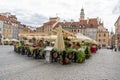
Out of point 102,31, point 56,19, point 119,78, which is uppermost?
point 56,19

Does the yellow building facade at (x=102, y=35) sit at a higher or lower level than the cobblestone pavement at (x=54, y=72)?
higher

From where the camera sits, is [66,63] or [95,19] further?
[95,19]

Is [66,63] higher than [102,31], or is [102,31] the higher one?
[102,31]

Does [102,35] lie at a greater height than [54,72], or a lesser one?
greater

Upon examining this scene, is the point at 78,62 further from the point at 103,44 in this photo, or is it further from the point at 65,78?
the point at 103,44

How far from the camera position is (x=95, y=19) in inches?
3378

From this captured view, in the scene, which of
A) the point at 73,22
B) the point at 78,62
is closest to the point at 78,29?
the point at 73,22

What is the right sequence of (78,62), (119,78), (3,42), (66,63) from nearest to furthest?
(119,78) → (66,63) → (78,62) → (3,42)

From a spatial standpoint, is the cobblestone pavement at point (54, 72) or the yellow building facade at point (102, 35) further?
the yellow building facade at point (102, 35)

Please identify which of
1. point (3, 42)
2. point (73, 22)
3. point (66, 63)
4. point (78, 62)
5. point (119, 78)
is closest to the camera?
point (119, 78)

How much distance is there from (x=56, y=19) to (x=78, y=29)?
1262 cm

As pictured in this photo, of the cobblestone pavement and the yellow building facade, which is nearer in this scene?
the cobblestone pavement

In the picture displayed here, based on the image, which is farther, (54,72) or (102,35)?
(102,35)

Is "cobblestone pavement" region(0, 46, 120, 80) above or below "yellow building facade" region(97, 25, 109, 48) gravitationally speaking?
below
